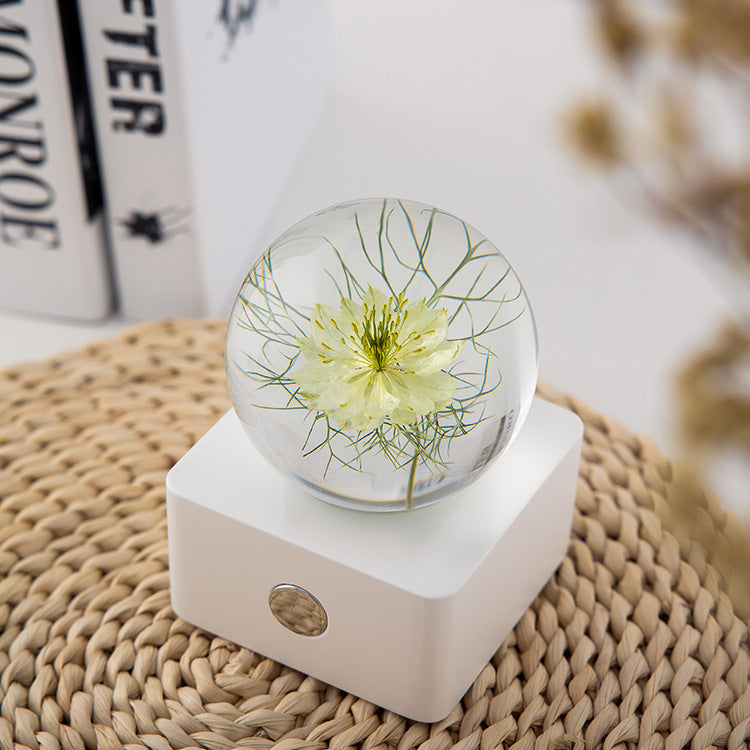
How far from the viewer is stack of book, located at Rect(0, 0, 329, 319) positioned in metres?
0.68

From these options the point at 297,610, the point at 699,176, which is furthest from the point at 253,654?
the point at 699,176

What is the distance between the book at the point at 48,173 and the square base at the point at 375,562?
0.27 meters

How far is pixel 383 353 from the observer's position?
0.43 m

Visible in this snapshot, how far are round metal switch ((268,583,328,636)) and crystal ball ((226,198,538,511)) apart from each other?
49mm

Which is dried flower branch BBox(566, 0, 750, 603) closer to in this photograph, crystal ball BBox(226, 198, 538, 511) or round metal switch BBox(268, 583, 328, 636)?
crystal ball BBox(226, 198, 538, 511)

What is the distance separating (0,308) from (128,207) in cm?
14

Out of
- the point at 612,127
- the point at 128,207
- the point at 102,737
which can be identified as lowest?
the point at 102,737

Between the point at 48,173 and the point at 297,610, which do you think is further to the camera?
the point at 48,173

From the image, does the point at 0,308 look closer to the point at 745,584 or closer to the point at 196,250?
the point at 196,250

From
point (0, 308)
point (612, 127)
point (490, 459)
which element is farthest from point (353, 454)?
point (0, 308)

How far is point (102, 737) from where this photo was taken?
505 mm

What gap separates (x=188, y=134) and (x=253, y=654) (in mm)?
333

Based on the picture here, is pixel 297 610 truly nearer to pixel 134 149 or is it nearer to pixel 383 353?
pixel 383 353

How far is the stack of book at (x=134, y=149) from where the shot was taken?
680 mm
